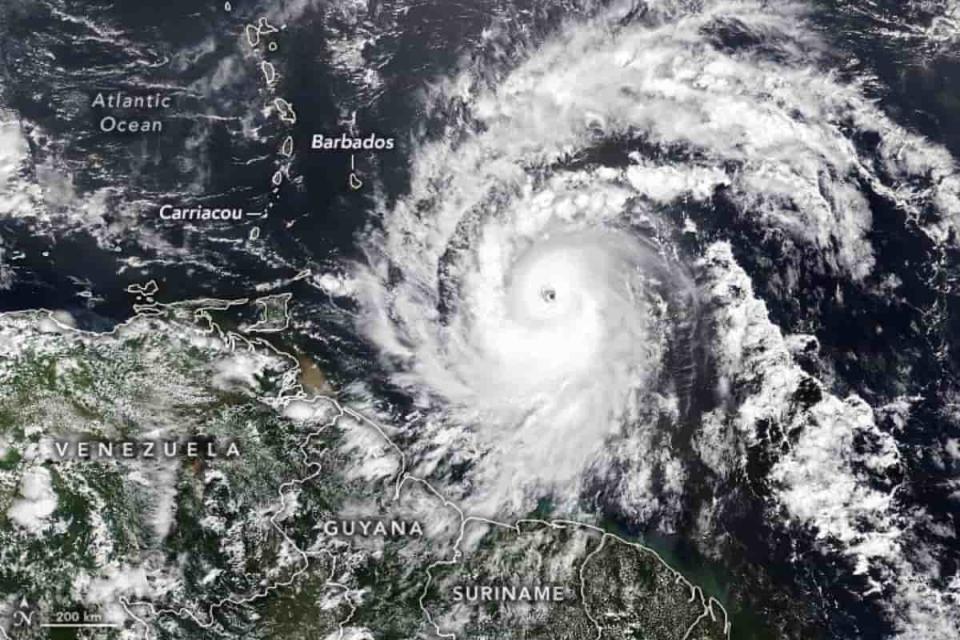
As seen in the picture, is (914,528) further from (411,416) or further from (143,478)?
(143,478)

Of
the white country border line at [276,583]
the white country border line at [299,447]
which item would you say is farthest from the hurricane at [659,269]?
the white country border line at [276,583]

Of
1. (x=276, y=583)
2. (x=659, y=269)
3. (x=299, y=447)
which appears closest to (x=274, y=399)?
(x=299, y=447)

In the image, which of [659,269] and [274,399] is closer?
[274,399]

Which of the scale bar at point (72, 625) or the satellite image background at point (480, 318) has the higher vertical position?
Answer: the satellite image background at point (480, 318)

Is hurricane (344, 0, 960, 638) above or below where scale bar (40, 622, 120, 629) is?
above

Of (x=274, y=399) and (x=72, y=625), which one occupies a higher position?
(x=274, y=399)

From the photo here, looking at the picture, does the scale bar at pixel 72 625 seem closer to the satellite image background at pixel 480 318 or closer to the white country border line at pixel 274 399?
the satellite image background at pixel 480 318

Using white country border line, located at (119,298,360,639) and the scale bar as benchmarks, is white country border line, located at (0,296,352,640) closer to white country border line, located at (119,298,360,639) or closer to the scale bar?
white country border line, located at (119,298,360,639)

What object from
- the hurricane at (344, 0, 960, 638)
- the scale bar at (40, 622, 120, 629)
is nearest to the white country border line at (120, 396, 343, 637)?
the scale bar at (40, 622, 120, 629)

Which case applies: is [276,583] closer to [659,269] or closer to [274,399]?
[274,399]
